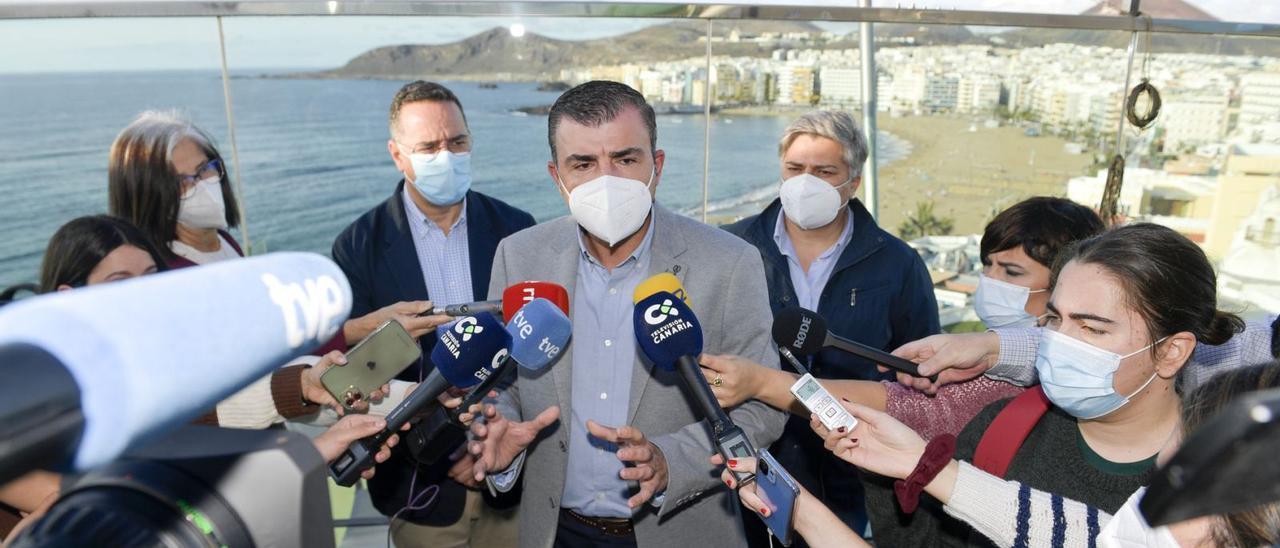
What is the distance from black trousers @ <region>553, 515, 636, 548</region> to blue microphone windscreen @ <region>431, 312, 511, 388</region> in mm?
539

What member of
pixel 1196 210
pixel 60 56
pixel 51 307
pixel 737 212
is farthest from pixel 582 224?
pixel 60 56

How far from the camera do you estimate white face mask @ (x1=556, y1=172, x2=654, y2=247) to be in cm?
185

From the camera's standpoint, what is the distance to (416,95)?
8.96 ft

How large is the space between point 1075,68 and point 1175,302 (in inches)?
117

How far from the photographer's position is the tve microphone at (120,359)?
0.41 m

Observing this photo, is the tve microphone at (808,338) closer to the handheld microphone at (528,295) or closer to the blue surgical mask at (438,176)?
→ the handheld microphone at (528,295)

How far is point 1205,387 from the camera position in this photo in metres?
1.11

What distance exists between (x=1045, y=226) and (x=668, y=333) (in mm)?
1398

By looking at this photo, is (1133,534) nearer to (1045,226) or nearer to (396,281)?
(1045,226)

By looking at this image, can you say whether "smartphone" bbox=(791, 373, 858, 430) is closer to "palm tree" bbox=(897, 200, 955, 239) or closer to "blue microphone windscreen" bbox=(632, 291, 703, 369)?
"blue microphone windscreen" bbox=(632, 291, 703, 369)

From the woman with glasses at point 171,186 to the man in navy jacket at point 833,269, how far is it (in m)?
1.83

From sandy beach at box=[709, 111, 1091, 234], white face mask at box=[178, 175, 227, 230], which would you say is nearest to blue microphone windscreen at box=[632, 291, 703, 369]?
white face mask at box=[178, 175, 227, 230]

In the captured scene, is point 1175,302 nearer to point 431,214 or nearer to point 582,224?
point 582,224

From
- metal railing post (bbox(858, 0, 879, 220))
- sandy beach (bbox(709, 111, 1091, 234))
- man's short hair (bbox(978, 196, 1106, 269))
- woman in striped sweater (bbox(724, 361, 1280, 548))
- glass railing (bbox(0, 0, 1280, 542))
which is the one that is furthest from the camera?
sandy beach (bbox(709, 111, 1091, 234))
